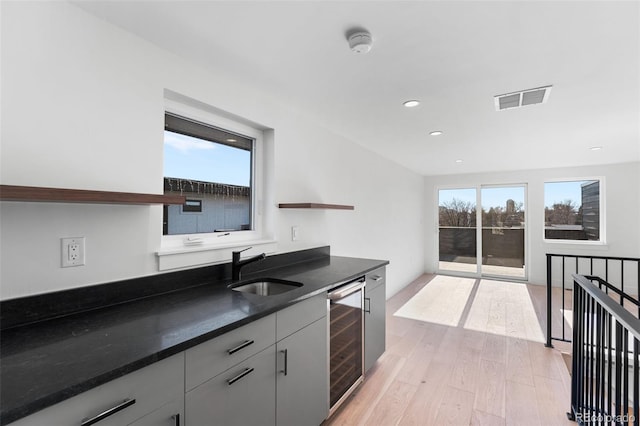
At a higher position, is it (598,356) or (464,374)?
(598,356)

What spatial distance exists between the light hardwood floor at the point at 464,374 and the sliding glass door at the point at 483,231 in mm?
2127

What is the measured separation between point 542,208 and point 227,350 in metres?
6.66

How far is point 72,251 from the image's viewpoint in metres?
1.31

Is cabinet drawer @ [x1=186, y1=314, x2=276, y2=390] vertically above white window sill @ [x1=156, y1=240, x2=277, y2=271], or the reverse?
white window sill @ [x1=156, y1=240, x2=277, y2=271]

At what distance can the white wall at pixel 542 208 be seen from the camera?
522 cm

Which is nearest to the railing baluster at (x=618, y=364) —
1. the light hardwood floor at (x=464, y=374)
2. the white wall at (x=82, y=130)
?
the light hardwood floor at (x=464, y=374)

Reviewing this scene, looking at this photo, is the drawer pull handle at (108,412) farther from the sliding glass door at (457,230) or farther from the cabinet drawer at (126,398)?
the sliding glass door at (457,230)

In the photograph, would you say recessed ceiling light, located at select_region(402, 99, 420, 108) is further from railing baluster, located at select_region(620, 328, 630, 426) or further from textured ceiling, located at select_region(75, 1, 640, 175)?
railing baluster, located at select_region(620, 328, 630, 426)

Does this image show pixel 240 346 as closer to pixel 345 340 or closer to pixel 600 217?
pixel 345 340

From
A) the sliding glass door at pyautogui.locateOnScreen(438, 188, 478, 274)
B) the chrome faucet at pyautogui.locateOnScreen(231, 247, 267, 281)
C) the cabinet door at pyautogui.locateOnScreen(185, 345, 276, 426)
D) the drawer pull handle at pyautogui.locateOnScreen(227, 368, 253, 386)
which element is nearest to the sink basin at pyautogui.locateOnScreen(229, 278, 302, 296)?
the chrome faucet at pyautogui.locateOnScreen(231, 247, 267, 281)

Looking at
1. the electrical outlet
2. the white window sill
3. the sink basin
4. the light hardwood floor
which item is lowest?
the light hardwood floor

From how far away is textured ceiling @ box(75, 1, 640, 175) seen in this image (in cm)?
138

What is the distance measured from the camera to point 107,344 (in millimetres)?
1023

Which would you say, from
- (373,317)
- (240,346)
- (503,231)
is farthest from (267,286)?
(503,231)
